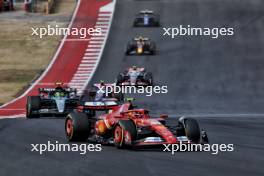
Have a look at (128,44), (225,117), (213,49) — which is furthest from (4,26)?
(225,117)

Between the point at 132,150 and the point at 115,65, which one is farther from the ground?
the point at 115,65

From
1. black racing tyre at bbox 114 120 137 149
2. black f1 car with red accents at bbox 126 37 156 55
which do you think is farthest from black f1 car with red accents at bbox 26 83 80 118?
black f1 car with red accents at bbox 126 37 156 55

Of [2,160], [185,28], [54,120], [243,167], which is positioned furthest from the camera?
[185,28]

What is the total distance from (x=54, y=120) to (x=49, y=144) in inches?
311

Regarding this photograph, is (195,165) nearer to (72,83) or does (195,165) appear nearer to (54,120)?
(54,120)

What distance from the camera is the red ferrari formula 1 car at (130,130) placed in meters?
20.7

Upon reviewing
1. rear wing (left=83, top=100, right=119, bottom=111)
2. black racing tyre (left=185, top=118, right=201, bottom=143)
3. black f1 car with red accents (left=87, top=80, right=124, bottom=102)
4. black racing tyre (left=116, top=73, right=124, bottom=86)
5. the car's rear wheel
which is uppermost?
the car's rear wheel

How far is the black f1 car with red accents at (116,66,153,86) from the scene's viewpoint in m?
44.2

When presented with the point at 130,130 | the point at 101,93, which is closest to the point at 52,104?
the point at 101,93

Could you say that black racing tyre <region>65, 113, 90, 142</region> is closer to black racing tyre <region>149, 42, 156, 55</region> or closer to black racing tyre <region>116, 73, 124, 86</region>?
black racing tyre <region>116, 73, 124, 86</region>

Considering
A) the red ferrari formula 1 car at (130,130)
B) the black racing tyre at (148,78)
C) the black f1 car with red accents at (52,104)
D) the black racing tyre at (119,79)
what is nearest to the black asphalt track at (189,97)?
the red ferrari formula 1 car at (130,130)

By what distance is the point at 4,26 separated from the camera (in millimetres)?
63031

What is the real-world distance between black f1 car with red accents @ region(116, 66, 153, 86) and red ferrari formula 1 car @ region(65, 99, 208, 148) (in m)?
20.7

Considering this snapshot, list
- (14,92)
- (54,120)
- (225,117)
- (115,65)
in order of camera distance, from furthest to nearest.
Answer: (115,65) → (14,92) → (225,117) → (54,120)
